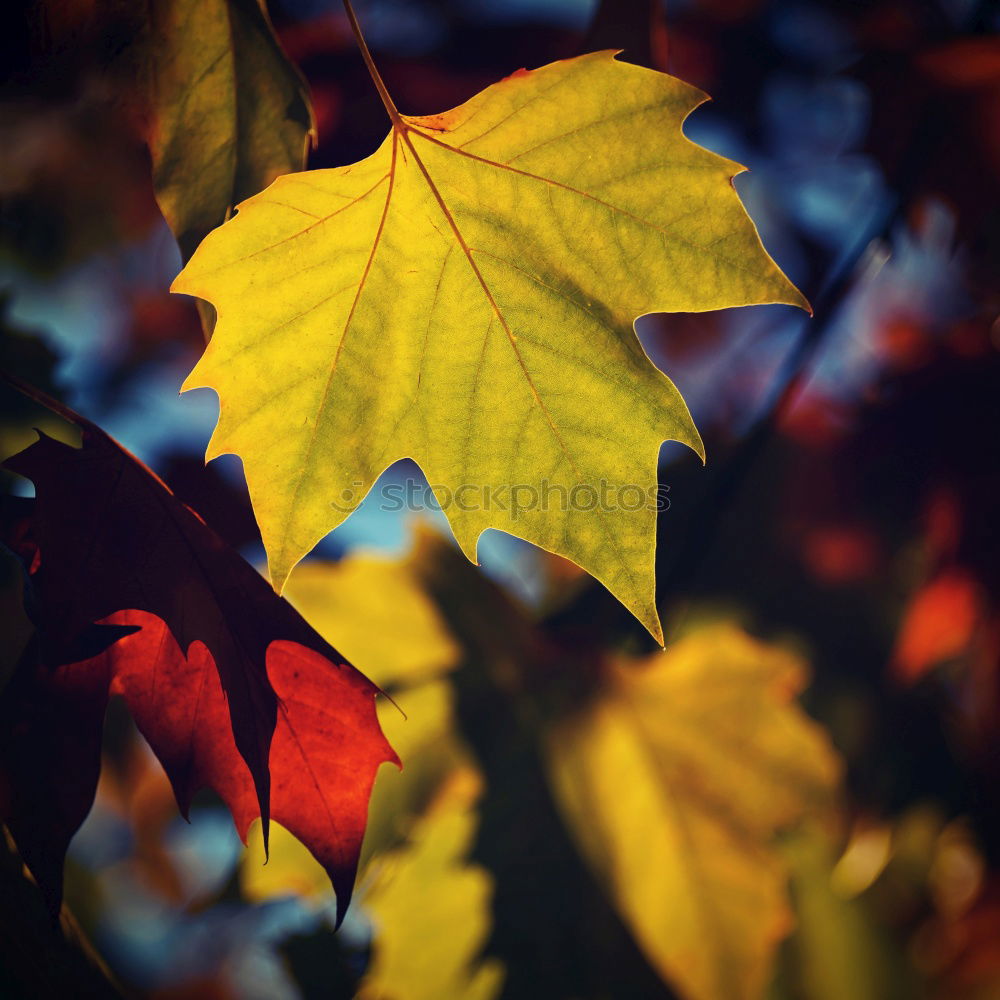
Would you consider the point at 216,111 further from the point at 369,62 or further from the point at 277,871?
the point at 277,871

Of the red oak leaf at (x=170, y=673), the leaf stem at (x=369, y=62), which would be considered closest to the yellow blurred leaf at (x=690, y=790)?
the red oak leaf at (x=170, y=673)

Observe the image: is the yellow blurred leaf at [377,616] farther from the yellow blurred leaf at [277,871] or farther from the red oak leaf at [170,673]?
the red oak leaf at [170,673]

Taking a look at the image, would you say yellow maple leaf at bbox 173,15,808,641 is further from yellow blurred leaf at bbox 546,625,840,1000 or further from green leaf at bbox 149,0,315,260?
yellow blurred leaf at bbox 546,625,840,1000

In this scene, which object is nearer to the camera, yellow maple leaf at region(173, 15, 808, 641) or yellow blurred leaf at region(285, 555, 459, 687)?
yellow maple leaf at region(173, 15, 808, 641)

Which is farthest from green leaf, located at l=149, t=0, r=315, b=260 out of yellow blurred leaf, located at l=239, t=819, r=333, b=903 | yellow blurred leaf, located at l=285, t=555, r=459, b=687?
yellow blurred leaf, located at l=239, t=819, r=333, b=903

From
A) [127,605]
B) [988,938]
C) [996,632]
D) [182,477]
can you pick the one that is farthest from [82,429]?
[988,938]

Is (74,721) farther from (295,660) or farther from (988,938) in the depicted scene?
(988,938)
